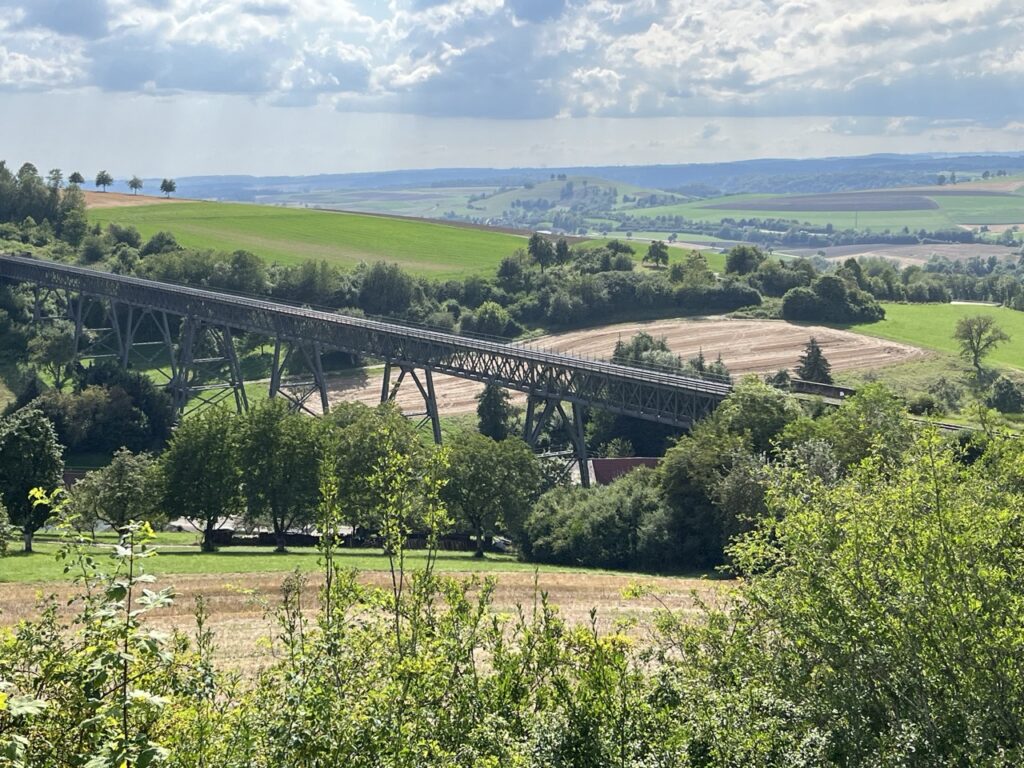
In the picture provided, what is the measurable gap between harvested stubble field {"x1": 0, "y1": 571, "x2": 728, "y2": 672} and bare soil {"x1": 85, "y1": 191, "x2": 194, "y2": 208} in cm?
13633

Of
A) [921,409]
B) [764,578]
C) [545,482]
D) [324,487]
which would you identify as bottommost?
[545,482]

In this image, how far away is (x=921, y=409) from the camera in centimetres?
5822

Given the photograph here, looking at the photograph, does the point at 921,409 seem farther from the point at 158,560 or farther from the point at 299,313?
the point at 299,313

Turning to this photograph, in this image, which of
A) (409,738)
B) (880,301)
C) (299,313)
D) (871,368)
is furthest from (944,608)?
(880,301)

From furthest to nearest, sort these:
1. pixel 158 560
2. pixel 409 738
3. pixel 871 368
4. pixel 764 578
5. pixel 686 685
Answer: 1. pixel 871 368
2. pixel 158 560
3. pixel 764 578
4. pixel 686 685
5. pixel 409 738

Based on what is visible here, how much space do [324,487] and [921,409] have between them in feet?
169

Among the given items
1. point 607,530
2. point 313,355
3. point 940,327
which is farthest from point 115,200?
point 607,530

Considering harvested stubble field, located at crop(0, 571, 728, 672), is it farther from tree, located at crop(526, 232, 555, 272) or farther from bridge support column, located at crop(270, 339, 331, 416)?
tree, located at crop(526, 232, 555, 272)

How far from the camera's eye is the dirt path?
90.3 meters

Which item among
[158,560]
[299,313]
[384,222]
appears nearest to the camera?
[158,560]

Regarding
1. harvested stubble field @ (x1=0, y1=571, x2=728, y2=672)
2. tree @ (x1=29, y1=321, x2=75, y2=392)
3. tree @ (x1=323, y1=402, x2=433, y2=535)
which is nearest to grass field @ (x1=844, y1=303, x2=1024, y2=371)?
tree @ (x1=323, y1=402, x2=433, y2=535)

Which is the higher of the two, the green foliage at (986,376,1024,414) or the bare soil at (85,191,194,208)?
the bare soil at (85,191,194,208)

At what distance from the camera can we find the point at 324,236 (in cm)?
16012

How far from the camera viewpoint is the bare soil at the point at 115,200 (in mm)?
161750
